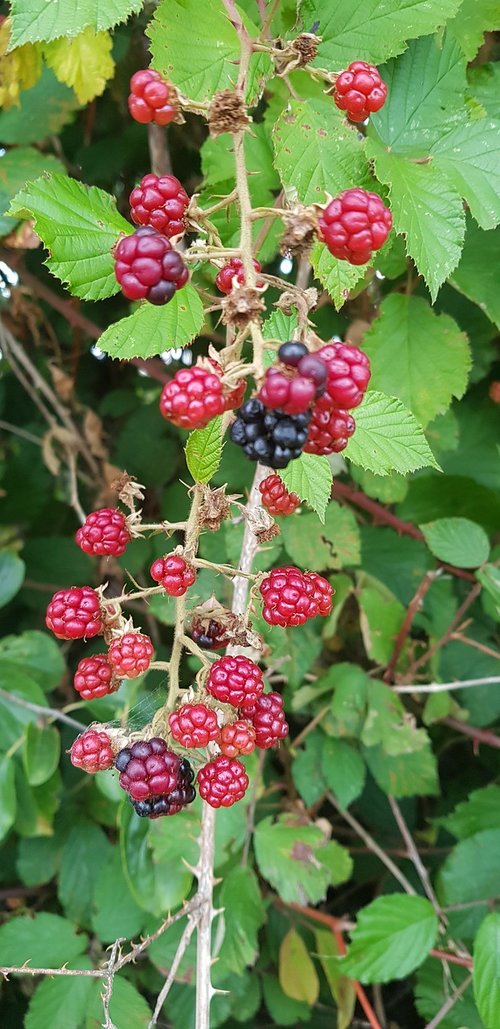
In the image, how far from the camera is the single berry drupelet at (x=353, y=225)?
2.32ft

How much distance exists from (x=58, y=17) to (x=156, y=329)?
401 mm

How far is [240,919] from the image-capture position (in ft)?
5.24

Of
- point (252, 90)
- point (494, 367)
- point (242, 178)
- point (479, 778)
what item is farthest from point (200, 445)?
point (479, 778)

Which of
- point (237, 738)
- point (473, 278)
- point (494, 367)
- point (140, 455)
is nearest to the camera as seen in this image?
point (237, 738)

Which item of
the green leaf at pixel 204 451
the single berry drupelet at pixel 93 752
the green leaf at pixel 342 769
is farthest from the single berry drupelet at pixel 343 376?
the green leaf at pixel 342 769

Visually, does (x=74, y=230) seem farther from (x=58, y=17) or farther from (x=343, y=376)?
(x=343, y=376)

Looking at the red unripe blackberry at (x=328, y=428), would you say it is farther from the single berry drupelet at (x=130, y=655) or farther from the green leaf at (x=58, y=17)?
the green leaf at (x=58, y=17)

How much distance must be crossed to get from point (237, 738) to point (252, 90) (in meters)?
0.88

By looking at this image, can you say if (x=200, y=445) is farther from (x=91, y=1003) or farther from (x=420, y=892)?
(x=420, y=892)

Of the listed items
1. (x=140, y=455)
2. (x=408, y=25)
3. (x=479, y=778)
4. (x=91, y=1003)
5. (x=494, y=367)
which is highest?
(x=408, y=25)

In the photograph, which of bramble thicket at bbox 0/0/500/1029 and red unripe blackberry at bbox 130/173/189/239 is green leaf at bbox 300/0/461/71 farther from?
red unripe blackberry at bbox 130/173/189/239

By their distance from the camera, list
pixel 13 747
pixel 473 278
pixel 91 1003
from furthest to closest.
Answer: pixel 13 747 < pixel 91 1003 < pixel 473 278

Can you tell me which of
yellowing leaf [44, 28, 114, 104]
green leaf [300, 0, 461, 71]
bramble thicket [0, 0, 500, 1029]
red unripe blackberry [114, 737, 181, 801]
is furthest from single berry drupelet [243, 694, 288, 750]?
yellowing leaf [44, 28, 114, 104]

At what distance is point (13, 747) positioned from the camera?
167 centimetres
